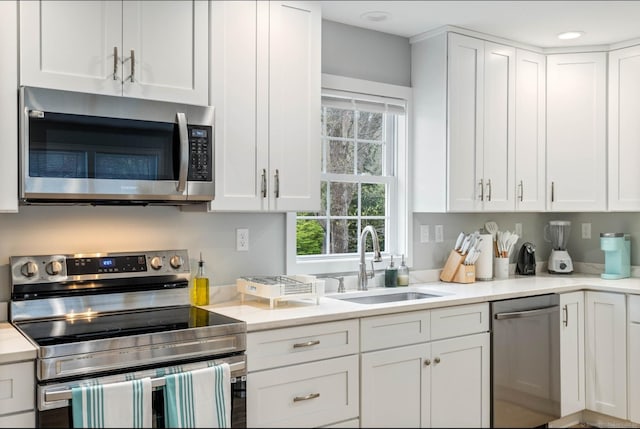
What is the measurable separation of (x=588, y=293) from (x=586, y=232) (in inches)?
31.4

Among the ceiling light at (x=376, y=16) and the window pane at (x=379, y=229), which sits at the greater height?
the ceiling light at (x=376, y=16)

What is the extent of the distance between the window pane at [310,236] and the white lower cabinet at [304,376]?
2.32 feet

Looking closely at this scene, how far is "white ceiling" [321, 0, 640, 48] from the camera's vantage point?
115 inches

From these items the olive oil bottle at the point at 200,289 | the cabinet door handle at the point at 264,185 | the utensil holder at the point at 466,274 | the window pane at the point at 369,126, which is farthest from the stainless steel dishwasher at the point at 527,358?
the olive oil bottle at the point at 200,289

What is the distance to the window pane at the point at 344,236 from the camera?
10.5 feet

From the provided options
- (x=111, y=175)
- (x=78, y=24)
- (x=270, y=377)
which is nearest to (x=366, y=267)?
(x=270, y=377)

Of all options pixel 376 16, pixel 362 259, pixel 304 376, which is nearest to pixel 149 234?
pixel 304 376

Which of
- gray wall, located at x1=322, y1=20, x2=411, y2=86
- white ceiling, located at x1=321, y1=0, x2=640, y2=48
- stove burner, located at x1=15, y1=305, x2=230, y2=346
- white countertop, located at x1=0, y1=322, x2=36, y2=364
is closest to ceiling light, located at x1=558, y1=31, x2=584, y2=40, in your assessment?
white ceiling, located at x1=321, y1=0, x2=640, y2=48

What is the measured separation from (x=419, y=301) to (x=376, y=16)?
55.3 inches

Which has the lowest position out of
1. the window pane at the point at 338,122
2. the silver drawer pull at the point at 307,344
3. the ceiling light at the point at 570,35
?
the silver drawer pull at the point at 307,344

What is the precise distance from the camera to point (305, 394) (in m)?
2.32

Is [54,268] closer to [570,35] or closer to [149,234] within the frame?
[149,234]

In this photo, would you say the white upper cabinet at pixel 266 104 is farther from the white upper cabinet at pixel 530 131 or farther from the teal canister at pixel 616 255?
the teal canister at pixel 616 255

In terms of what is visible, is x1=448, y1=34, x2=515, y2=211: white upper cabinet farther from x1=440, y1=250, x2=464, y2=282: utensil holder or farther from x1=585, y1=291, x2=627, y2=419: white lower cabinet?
x1=585, y1=291, x2=627, y2=419: white lower cabinet
